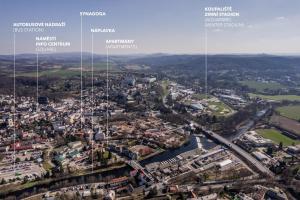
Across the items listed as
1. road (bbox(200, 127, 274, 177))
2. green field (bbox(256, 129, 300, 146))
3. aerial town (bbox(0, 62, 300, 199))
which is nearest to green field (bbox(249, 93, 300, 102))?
aerial town (bbox(0, 62, 300, 199))

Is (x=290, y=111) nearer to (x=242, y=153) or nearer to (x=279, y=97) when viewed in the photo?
(x=279, y=97)

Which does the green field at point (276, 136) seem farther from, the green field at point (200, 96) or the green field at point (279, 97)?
the green field at point (279, 97)

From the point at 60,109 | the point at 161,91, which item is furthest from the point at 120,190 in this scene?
the point at 161,91

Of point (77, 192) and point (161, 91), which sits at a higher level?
point (161, 91)

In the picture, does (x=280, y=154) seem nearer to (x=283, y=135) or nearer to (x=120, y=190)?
(x=283, y=135)

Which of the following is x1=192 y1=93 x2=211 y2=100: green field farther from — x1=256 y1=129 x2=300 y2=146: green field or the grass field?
x1=256 y1=129 x2=300 y2=146: green field

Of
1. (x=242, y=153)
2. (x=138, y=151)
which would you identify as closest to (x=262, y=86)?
(x=242, y=153)
